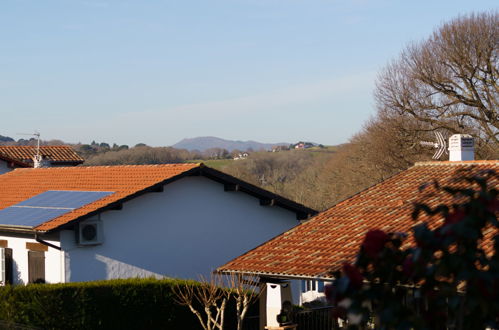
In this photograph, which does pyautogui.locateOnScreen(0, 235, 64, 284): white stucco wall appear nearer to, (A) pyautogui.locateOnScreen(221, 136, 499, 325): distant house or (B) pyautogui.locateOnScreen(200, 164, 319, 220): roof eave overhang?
(B) pyautogui.locateOnScreen(200, 164, 319, 220): roof eave overhang

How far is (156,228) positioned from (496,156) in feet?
70.0

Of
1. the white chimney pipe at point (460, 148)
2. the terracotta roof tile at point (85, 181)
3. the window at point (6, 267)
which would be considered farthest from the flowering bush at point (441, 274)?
the window at point (6, 267)

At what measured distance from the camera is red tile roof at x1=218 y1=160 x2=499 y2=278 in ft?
47.8

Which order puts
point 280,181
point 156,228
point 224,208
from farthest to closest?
1. point 280,181
2. point 224,208
3. point 156,228

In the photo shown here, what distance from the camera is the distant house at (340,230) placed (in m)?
14.6

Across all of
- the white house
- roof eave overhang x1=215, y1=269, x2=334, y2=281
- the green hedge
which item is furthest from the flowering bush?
the white house

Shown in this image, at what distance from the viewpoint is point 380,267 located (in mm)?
5375

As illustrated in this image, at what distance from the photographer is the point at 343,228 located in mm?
16047

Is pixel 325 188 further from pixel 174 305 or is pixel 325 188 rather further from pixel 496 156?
pixel 174 305

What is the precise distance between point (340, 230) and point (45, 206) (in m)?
9.76

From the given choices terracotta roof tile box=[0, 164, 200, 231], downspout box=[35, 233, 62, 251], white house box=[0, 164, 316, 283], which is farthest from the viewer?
terracotta roof tile box=[0, 164, 200, 231]

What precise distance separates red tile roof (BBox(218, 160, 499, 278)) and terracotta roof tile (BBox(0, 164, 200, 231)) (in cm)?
561

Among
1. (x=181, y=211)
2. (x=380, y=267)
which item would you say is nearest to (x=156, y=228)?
(x=181, y=211)

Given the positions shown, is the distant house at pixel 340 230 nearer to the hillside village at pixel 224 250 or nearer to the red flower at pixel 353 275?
the hillside village at pixel 224 250
